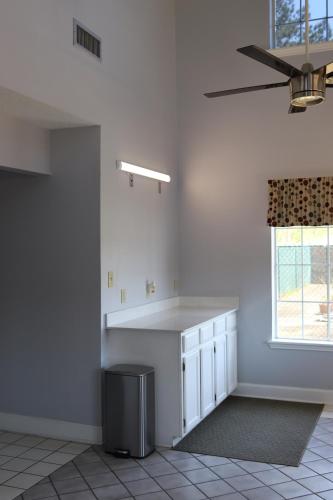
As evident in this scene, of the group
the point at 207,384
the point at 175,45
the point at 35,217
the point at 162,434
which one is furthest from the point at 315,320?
the point at 175,45

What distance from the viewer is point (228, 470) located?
3574 millimetres

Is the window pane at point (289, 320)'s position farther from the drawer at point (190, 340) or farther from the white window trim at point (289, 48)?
the white window trim at point (289, 48)

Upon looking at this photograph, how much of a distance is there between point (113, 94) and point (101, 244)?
1249 mm

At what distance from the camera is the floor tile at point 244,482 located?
3307 millimetres

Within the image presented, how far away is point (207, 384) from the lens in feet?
14.6

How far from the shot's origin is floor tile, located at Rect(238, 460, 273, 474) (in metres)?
3.58

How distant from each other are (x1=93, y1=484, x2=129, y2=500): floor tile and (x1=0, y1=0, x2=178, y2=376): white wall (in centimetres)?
134

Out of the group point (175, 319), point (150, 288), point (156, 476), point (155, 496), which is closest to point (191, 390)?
point (175, 319)

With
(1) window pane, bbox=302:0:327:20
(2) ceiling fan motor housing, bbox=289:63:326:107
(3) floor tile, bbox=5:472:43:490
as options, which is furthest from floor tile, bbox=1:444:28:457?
(1) window pane, bbox=302:0:327:20

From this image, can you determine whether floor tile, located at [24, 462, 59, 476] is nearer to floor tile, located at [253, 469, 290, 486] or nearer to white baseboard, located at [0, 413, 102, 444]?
white baseboard, located at [0, 413, 102, 444]

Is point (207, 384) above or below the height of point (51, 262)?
below

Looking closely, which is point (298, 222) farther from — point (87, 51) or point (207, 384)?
point (87, 51)

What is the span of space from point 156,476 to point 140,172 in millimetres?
2426

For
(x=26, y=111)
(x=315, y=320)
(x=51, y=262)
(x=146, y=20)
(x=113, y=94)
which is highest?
(x=146, y=20)
